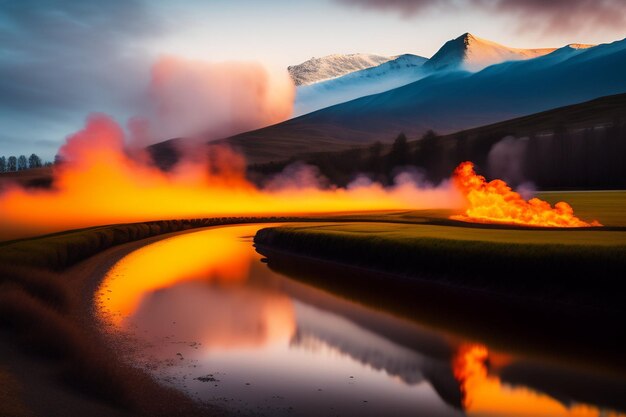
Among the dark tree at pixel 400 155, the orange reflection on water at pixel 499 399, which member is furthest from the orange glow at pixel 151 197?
the orange reflection on water at pixel 499 399

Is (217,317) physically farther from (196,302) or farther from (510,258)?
(510,258)

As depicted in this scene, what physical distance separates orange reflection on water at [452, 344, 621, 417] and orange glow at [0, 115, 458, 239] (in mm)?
60460

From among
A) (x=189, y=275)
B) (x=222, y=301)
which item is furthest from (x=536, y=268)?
(x=189, y=275)

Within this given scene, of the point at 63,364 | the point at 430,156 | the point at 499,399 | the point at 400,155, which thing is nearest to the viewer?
the point at 63,364

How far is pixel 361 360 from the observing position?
22.1 m

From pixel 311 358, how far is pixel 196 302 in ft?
43.1

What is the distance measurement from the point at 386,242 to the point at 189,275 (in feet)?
52.7

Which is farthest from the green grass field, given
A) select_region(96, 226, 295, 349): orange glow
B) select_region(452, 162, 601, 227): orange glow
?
select_region(96, 226, 295, 349): orange glow

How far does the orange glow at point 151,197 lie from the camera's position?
328 feet

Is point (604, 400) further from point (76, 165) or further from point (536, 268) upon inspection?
point (76, 165)

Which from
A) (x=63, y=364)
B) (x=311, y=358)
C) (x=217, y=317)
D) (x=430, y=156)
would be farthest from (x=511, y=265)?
(x=430, y=156)

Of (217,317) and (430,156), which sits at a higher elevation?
(430,156)

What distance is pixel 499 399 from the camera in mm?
18156

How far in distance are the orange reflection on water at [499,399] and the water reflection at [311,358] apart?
0.11 ft
